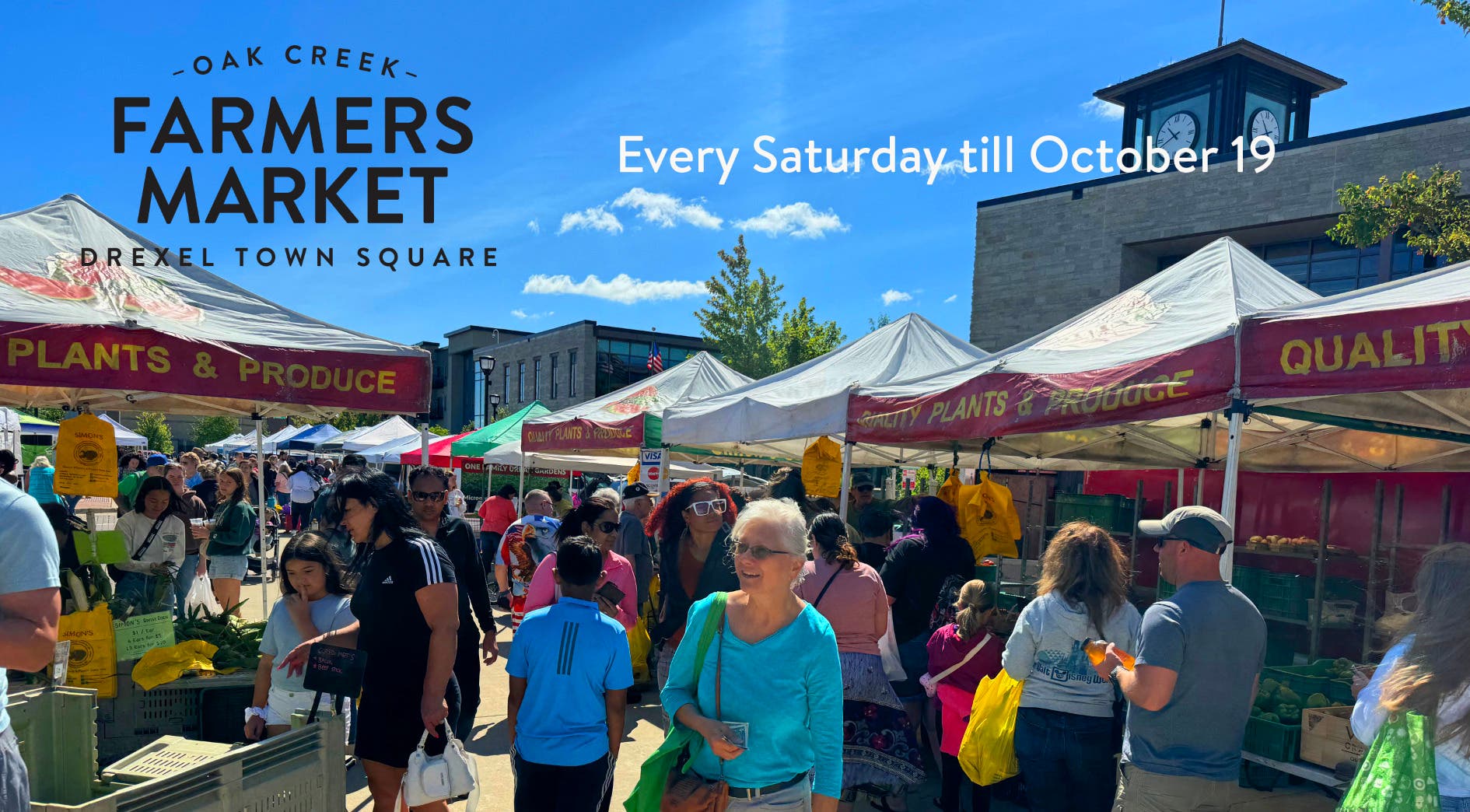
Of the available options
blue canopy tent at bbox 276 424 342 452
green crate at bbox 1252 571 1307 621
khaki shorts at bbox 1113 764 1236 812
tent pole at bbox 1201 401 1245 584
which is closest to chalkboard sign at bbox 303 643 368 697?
khaki shorts at bbox 1113 764 1236 812

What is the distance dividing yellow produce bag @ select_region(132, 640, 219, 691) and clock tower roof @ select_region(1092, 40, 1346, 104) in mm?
26822

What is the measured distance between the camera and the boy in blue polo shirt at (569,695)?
3.37m

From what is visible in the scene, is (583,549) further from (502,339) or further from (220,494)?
(502,339)

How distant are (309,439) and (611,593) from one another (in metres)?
25.6

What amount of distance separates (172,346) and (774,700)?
384 centimetres

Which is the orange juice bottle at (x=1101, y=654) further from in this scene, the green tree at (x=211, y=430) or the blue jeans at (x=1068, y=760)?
the green tree at (x=211, y=430)

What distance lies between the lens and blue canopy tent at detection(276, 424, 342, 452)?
88.1 feet

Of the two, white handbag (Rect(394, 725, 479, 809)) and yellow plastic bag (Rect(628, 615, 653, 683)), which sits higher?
white handbag (Rect(394, 725, 479, 809))

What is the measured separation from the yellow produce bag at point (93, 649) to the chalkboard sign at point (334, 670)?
236cm

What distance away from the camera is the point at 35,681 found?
185 inches

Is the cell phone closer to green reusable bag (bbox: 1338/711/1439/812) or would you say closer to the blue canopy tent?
green reusable bag (bbox: 1338/711/1439/812)

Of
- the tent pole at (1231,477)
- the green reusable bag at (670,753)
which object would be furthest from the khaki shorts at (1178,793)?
the green reusable bag at (670,753)

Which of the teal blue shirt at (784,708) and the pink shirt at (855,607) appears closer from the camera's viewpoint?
the teal blue shirt at (784,708)

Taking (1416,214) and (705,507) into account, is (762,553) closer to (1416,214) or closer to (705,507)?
(705,507)
